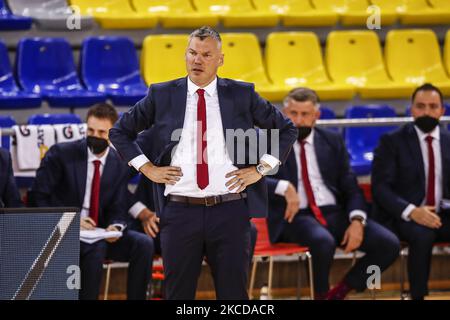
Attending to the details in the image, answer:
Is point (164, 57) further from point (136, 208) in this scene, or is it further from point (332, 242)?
point (332, 242)

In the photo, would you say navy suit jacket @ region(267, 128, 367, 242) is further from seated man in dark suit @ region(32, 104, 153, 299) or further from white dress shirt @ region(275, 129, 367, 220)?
seated man in dark suit @ region(32, 104, 153, 299)

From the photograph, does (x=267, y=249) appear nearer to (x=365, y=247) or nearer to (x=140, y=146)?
(x=365, y=247)

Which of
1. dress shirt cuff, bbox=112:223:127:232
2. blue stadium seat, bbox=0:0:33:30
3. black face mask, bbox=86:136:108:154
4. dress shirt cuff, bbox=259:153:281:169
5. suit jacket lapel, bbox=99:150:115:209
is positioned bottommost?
dress shirt cuff, bbox=112:223:127:232

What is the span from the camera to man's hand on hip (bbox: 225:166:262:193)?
4348 mm

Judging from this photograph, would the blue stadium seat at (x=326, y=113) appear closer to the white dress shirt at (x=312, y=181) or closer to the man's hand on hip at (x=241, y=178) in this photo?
the white dress shirt at (x=312, y=181)

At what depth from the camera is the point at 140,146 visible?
4891 mm

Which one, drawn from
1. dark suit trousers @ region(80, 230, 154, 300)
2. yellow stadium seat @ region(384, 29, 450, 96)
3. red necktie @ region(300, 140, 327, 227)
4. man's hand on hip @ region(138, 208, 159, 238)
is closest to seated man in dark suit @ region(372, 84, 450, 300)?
red necktie @ region(300, 140, 327, 227)

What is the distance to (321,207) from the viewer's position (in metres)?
6.38

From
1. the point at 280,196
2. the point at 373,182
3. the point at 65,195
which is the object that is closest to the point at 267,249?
the point at 280,196

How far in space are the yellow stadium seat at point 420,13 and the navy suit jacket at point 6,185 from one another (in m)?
4.12

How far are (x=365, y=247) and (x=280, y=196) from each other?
1.99 feet

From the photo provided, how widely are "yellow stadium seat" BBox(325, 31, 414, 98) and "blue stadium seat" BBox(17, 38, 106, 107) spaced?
203 cm

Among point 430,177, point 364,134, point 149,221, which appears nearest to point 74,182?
point 149,221

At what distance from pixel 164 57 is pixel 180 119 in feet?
10.7
